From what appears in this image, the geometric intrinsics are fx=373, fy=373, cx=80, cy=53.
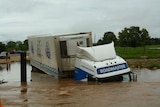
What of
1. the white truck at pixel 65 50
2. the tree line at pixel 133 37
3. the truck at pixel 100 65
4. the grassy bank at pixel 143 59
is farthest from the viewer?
the tree line at pixel 133 37

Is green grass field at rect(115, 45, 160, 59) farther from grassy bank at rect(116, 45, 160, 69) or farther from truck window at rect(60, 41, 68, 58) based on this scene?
truck window at rect(60, 41, 68, 58)

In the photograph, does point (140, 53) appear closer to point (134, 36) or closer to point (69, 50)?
point (134, 36)

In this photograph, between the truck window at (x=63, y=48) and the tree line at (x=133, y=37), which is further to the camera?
the tree line at (x=133, y=37)

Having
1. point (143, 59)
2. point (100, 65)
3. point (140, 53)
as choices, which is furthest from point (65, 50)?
point (140, 53)

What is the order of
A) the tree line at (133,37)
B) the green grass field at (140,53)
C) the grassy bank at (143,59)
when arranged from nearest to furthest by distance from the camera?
the grassy bank at (143,59) → the green grass field at (140,53) → the tree line at (133,37)

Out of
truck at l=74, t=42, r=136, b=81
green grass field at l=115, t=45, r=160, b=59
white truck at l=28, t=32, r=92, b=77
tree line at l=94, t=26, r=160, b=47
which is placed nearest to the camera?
truck at l=74, t=42, r=136, b=81

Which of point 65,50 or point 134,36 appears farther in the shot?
point 134,36

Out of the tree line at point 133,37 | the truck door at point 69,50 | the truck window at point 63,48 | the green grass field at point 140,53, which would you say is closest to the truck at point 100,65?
the truck door at point 69,50

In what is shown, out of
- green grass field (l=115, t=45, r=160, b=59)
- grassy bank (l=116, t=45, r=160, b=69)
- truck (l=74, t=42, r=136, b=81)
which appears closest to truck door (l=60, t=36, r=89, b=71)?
truck (l=74, t=42, r=136, b=81)

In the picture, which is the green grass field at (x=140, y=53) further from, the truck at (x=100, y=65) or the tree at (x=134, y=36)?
the truck at (x=100, y=65)

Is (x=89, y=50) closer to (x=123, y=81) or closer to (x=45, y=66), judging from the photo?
(x=123, y=81)

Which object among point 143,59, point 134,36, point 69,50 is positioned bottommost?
point 143,59

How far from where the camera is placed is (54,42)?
24.3 m

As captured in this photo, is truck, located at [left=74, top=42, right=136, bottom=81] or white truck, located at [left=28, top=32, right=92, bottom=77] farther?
white truck, located at [left=28, top=32, right=92, bottom=77]
